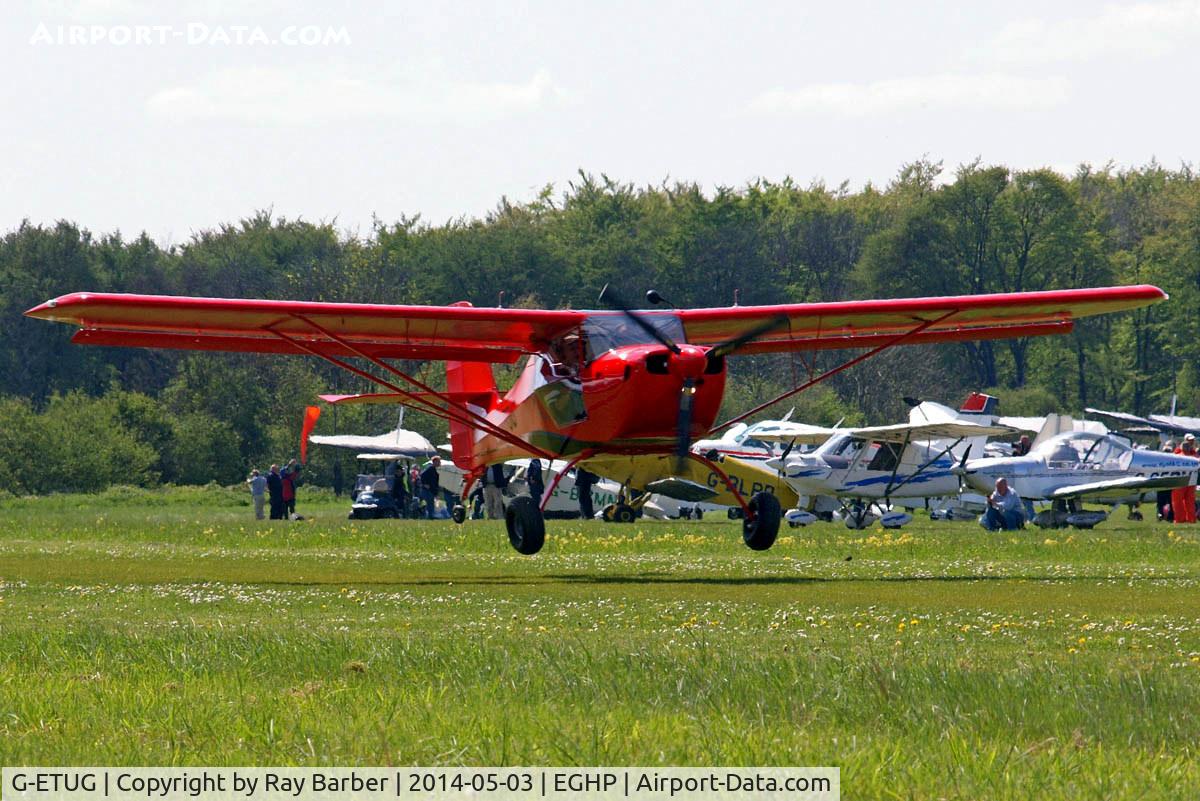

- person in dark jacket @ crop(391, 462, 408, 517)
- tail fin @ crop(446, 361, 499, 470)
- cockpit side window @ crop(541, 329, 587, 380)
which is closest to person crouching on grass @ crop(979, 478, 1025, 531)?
tail fin @ crop(446, 361, 499, 470)

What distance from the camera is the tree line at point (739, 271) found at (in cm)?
8719

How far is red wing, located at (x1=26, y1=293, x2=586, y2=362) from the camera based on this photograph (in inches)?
757

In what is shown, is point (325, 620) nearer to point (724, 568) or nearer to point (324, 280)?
point (724, 568)

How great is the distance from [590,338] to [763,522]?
2.90 metres

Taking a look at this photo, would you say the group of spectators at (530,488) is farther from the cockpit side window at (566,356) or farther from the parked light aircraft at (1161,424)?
the cockpit side window at (566,356)

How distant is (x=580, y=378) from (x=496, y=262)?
83.4m

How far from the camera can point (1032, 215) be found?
320 ft

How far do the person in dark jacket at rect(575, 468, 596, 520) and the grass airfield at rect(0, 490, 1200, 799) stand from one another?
19.6 metres

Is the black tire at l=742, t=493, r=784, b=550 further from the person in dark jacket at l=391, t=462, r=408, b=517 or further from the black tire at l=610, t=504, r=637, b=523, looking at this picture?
the person in dark jacket at l=391, t=462, r=408, b=517

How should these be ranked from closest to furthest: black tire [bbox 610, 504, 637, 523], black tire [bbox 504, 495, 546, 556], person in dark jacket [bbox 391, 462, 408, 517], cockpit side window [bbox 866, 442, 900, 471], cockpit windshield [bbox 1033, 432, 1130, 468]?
black tire [bbox 504, 495, 546, 556] → black tire [bbox 610, 504, 637, 523] → cockpit windshield [bbox 1033, 432, 1130, 468] → cockpit side window [bbox 866, 442, 900, 471] → person in dark jacket [bbox 391, 462, 408, 517]

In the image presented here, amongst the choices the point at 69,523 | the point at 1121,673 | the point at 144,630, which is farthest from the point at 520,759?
the point at 69,523

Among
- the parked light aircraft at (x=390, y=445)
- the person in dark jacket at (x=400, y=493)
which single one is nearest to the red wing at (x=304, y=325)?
the person in dark jacket at (x=400, y=493)

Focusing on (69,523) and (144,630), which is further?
(69,523)

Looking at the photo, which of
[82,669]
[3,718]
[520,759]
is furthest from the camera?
[82,669]
